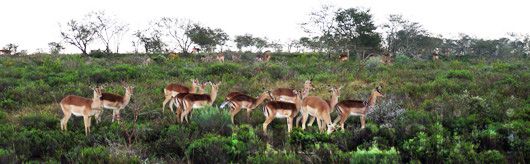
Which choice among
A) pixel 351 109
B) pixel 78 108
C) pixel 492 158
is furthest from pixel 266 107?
pixel 492 158

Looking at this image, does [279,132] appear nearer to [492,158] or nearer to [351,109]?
[351,109]

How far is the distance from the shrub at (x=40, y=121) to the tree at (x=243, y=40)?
52.8m

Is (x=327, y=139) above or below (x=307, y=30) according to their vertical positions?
below

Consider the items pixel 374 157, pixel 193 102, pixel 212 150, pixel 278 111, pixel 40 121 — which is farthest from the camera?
pixel 193 102

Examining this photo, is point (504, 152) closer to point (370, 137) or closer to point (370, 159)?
point (370, 137)

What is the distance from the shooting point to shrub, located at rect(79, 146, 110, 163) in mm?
7527

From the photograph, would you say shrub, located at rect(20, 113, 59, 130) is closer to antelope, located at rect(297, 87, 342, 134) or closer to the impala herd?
the impala herd

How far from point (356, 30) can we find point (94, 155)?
35235mm

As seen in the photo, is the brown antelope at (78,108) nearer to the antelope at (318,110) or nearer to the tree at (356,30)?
the antelope at (318,110)

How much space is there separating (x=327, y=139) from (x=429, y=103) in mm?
5003

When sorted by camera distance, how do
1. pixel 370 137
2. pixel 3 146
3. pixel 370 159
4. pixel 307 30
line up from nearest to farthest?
pixel 370 159
pixel 3 146
pixel 370 137
pixel 307 30

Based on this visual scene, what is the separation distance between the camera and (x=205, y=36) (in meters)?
48.9

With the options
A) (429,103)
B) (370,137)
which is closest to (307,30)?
(429,103)

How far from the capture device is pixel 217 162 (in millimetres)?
7926
